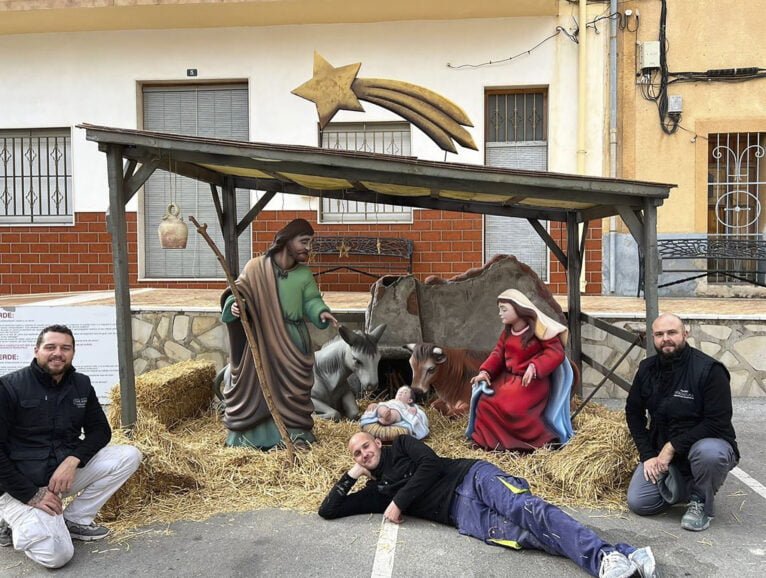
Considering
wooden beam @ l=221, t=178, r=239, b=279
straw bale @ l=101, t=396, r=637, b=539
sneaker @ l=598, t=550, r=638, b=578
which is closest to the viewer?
sneaker @ l=598, t=550, r=638, b=578

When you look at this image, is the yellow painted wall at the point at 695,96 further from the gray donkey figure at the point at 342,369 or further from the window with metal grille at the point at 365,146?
the gray donkey figure at the point at 342,369

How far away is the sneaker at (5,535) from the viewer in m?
3.56

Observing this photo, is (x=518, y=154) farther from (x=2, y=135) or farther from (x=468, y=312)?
(x=2, y=135)

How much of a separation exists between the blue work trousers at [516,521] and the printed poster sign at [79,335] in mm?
4122

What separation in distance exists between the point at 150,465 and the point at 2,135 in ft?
28.7

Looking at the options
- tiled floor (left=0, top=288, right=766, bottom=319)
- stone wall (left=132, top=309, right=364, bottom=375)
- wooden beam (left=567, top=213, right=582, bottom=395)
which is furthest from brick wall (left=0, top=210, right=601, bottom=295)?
wooden beam (left=567, top=213, right=582, bottom=395)

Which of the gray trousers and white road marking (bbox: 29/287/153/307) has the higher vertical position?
white road marking (bbox: 29/287/153/307)

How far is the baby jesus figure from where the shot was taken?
4953 mm

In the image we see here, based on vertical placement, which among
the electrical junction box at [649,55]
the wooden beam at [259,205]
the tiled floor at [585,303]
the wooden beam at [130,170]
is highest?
the electrical junction box at [649,55]

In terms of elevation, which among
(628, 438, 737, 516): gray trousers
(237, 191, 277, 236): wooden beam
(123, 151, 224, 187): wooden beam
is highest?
(123, 151, 224, 187): wooden beam

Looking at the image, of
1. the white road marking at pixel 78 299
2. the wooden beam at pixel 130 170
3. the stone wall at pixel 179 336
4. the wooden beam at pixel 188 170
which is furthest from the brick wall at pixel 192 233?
Answer: the wooden beam at pixel 130 170

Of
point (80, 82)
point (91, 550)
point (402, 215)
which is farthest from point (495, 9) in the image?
point (91, 550)

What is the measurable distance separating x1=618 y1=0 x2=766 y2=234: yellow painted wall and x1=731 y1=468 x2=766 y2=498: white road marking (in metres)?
5.46

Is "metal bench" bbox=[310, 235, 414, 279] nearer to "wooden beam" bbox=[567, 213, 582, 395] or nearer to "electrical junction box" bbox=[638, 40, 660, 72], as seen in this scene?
"wooden beam" bbox=[567, 213, 582, 395]
